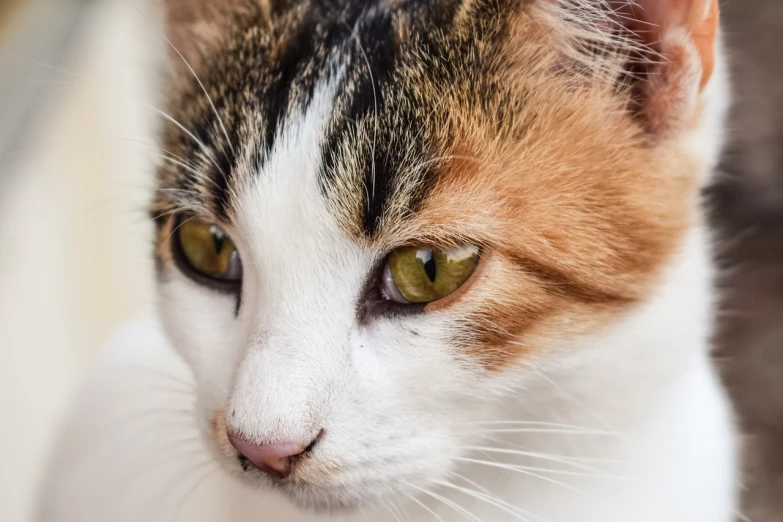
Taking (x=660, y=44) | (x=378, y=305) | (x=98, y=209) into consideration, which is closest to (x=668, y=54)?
(x=660, y=44)

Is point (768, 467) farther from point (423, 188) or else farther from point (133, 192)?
point (133, 192)

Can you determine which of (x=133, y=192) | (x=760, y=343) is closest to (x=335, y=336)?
(x=133, y=192)

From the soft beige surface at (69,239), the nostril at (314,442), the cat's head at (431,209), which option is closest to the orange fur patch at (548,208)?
the cat's head at (431,209)

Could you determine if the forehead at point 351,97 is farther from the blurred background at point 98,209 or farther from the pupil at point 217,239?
the blurred background at point 98,209

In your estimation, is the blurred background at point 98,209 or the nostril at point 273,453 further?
the blurred background at point 98,209

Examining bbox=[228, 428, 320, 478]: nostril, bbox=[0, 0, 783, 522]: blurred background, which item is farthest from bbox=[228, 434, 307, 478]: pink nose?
bbox=[0, 0, 783, 522]: blurred background

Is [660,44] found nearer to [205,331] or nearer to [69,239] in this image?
[205,331]
